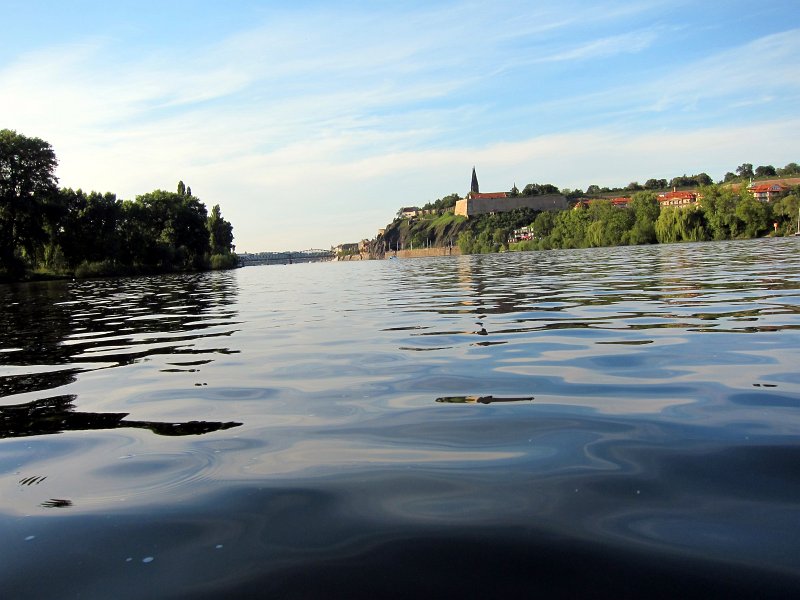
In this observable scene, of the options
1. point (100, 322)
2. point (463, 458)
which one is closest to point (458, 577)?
point (463, 458)

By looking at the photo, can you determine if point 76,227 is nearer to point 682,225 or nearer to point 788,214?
point 682,225

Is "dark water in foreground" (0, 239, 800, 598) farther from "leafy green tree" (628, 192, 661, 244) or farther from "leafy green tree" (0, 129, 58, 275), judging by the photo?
"leafy green tree" (628, 192, 661, 244)

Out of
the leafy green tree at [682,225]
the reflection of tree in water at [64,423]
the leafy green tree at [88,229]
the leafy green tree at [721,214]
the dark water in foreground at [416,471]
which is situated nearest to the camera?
the dark water in foreground at [416,471]

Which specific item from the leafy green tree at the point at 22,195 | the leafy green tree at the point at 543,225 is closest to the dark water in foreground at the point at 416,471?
the leafy green tree at the point at 22,195

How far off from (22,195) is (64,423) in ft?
207

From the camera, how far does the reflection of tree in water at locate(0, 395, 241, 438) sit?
492cm

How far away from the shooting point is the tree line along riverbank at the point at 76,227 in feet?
188

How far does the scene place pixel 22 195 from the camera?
58.2 meters

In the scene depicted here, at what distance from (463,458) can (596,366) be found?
10.8 ft

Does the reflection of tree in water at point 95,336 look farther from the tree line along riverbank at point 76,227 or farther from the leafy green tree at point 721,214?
the leafy green tree at point 721,214

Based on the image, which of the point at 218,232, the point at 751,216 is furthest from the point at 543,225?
the point at 218,232

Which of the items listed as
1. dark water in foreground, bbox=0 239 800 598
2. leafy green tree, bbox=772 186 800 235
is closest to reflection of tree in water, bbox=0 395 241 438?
dark water in foreground, bbox=0 239 800 598

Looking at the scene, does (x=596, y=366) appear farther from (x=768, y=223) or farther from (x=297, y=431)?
(x=768, y=223)

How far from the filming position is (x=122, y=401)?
20.0 ft
